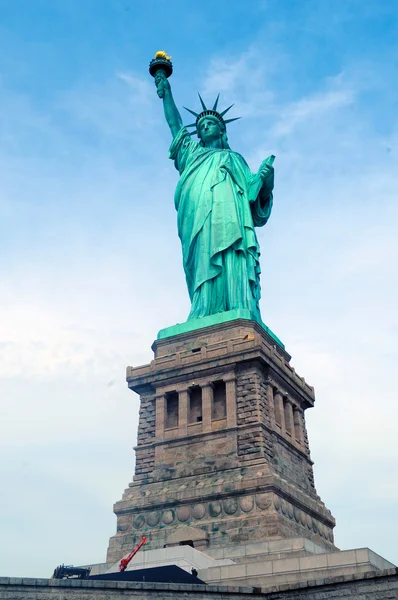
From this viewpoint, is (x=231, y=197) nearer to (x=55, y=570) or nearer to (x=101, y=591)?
(x=55, y=570)

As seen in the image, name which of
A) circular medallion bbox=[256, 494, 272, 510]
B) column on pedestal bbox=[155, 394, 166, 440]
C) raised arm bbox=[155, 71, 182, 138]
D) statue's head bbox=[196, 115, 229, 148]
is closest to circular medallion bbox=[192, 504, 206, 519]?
circular medallion bbox=[256, 494, 272, 510]

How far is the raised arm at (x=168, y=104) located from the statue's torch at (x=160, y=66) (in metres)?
0.10

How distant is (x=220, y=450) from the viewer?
2423 cm

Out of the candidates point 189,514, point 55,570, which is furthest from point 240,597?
point 189,514

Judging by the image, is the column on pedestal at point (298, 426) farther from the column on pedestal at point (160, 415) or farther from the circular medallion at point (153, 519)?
the circular medallion at point (153, 519)

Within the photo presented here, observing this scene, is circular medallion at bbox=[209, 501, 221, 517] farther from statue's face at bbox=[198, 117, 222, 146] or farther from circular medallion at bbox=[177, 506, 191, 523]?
statue's face at bbox=[198, 117, 222, 146]

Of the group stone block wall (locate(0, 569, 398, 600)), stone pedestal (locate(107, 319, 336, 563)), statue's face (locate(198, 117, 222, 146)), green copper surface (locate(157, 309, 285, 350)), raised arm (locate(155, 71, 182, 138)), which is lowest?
stone block wall (locate(0, 569, 398, 600))

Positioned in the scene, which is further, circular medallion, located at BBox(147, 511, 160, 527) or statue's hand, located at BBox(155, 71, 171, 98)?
statue's hand, located at BBox(155, 71, 171, 98)

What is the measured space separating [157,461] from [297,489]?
187 inches

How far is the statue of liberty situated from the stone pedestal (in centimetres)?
192

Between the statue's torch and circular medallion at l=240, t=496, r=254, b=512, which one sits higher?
the statue's torch

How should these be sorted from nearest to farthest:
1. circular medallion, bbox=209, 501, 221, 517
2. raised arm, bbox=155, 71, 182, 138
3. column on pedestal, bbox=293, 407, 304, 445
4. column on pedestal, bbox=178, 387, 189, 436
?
circular medallion, bbox=209, 501, 221, 517, column on pedestal, bbox=178, 387, 189, 436, column on pedestal, bbox=293, 407, 304, 445, raised arm, bbox=155, 71, 182, 138

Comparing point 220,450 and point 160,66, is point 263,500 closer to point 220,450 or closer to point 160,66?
point 220,450

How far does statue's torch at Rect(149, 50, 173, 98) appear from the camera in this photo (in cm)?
3394
